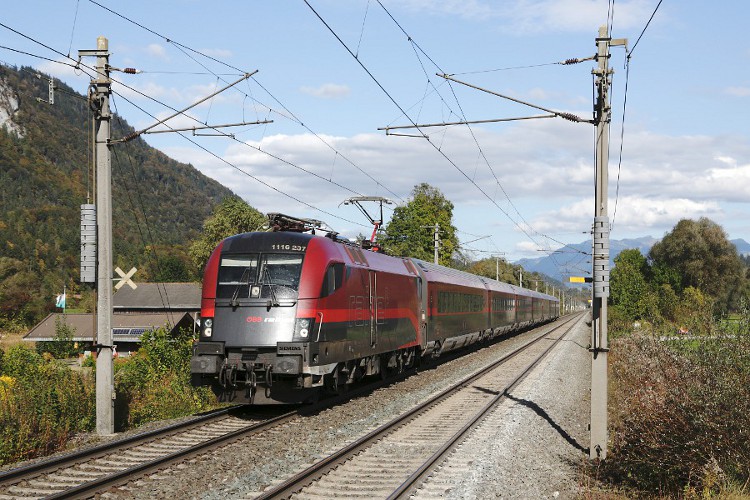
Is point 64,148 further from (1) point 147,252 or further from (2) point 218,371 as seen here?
(2) point 218,371

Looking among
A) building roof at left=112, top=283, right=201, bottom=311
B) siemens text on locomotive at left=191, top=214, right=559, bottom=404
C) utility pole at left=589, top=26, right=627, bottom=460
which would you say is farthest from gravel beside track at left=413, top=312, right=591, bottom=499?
building roof at left=112, top=283, right=201, bottom=311

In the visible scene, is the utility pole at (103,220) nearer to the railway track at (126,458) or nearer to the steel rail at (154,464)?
the railway track at (126,458)

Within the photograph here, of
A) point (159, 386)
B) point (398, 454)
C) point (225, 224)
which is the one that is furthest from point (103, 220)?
point (225, 224)

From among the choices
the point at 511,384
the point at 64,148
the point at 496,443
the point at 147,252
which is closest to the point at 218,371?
the point at 496,443

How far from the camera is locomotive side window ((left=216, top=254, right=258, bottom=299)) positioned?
48.8 feet

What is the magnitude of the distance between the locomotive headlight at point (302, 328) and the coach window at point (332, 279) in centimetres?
68

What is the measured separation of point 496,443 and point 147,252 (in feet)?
383

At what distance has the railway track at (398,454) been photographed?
9.86m

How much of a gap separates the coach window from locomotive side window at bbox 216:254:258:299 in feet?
4.52

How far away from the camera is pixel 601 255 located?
41.3 feet

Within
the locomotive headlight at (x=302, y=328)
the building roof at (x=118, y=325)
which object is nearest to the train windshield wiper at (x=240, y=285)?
the locomotive headlight at (x=302, y=328)

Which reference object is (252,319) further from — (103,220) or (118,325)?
(118,325)

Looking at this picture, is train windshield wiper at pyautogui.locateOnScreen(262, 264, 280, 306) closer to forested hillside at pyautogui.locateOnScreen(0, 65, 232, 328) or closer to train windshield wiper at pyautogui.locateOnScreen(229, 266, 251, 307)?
train windshield wiper at pyautogui.locateOnScreen(229, 266, 251, 307)

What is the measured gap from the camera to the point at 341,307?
1614 cm
